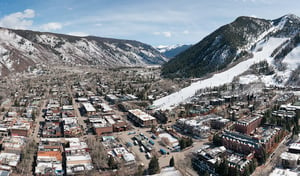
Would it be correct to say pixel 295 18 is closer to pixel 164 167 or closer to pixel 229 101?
pixel 229 101

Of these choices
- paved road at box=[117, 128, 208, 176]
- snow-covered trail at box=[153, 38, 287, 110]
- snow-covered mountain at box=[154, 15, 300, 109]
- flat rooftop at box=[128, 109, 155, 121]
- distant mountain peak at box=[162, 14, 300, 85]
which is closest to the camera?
paved road at box=[117, 128, 208, 176]

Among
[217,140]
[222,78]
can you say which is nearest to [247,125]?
[217,140]

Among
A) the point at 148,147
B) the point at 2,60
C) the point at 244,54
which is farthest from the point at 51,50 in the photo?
the point at 148,147

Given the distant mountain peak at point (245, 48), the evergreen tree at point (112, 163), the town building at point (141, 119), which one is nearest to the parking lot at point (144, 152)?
the town building at point (141, 119)

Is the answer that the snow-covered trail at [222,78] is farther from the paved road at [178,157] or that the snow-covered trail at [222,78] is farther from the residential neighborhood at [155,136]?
the paved road at [178,157]

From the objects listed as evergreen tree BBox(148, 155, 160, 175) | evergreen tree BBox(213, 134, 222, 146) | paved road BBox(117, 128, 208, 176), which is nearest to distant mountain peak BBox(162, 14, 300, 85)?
evergreen tree BBox(213, 134, 222, 146)

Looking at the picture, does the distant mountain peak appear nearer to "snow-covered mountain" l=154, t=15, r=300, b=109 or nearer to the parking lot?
"snow-covered mountain" l=154, t=15, r=300, b=109
